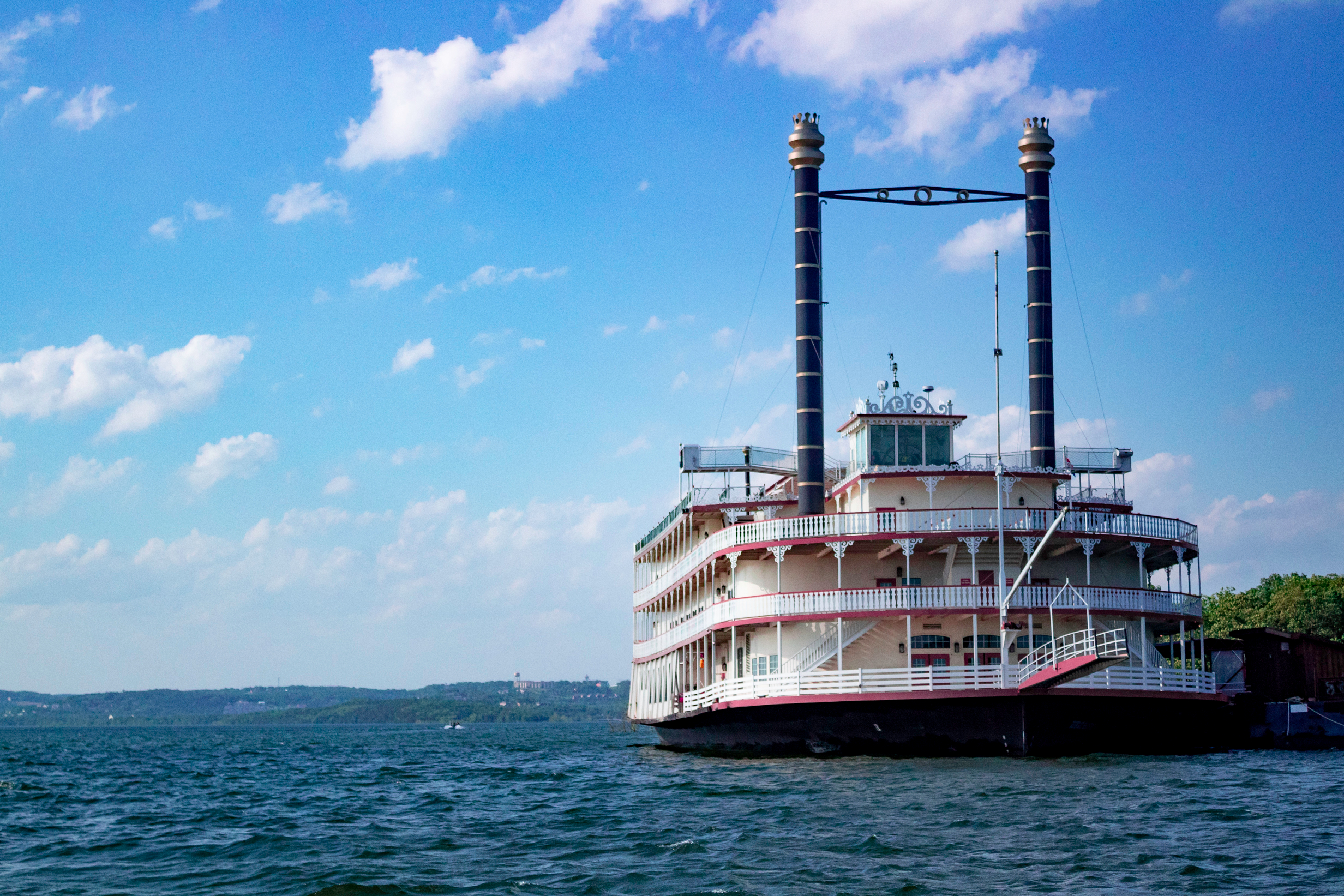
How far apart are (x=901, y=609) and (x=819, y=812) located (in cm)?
1235

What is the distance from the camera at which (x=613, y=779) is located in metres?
39.0

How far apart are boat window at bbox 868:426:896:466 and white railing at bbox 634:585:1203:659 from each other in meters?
5.79

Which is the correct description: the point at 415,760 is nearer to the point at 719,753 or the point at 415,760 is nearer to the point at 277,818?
the point at 719,753

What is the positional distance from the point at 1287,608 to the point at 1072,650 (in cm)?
4991

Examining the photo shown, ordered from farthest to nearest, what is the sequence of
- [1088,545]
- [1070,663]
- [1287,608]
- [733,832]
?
[1287,608] → [1088,545] → [1070,663] → [733,832]

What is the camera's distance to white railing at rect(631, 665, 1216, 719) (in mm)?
35500

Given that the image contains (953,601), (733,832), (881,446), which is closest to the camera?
(733,832)

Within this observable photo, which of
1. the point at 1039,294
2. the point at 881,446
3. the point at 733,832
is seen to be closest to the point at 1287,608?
the point at 1039,294

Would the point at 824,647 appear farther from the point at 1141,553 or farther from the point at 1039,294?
the point at 1039,294

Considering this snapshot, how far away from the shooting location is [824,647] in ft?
129

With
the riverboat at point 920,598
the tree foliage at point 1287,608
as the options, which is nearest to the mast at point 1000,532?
the riverboat at point 920,598

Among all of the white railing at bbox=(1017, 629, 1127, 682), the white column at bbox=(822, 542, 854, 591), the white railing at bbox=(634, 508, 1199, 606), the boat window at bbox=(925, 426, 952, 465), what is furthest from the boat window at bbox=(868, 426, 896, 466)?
the white railing at bbox=(1017, 629, 1127, 682)

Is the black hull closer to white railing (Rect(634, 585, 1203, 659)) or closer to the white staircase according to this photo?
the white staircase

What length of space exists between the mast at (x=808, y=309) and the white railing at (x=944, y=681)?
24.2ft
